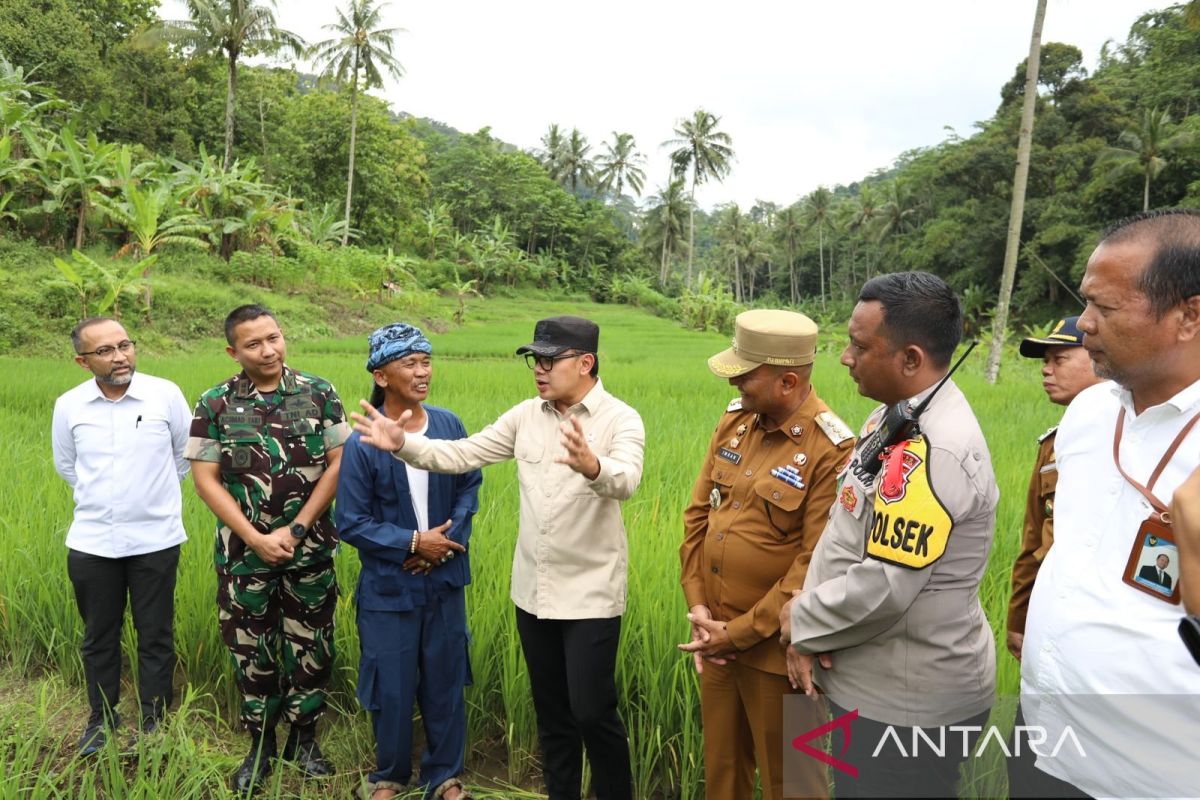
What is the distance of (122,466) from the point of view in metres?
2.86

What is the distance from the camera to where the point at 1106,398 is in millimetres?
1411

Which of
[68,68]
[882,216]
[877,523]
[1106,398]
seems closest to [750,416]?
[877,523]

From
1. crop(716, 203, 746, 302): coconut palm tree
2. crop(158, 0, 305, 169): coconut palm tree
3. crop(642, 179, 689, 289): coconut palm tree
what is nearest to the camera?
crop(158, 0, 305, 169): coconut palm tree

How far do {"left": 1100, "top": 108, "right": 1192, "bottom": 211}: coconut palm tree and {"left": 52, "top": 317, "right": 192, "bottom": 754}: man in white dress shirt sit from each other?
25.6 meters

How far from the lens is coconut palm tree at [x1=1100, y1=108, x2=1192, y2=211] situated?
72.5ft

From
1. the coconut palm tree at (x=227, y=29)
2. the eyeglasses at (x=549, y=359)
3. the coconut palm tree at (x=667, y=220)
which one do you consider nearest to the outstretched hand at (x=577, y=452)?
the eyeglasses at (x=549, y=359)

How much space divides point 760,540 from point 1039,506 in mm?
937

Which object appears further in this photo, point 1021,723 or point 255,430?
point 255,430

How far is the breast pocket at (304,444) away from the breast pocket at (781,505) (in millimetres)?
1537

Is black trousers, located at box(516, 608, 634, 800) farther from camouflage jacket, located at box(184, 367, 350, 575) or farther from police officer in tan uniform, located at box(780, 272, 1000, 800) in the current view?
camouflage jacket, located at box(184, 367, 350, 575)

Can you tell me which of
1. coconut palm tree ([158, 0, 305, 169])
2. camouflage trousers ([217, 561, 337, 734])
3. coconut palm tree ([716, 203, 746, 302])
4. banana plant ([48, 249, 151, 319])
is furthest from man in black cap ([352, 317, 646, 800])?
coconut palm tree ([716, 203, 746, 302])

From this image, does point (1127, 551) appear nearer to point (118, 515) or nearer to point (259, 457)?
point (259, 457)

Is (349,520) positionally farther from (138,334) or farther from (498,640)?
(138,334)

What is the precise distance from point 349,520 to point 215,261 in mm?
17407
